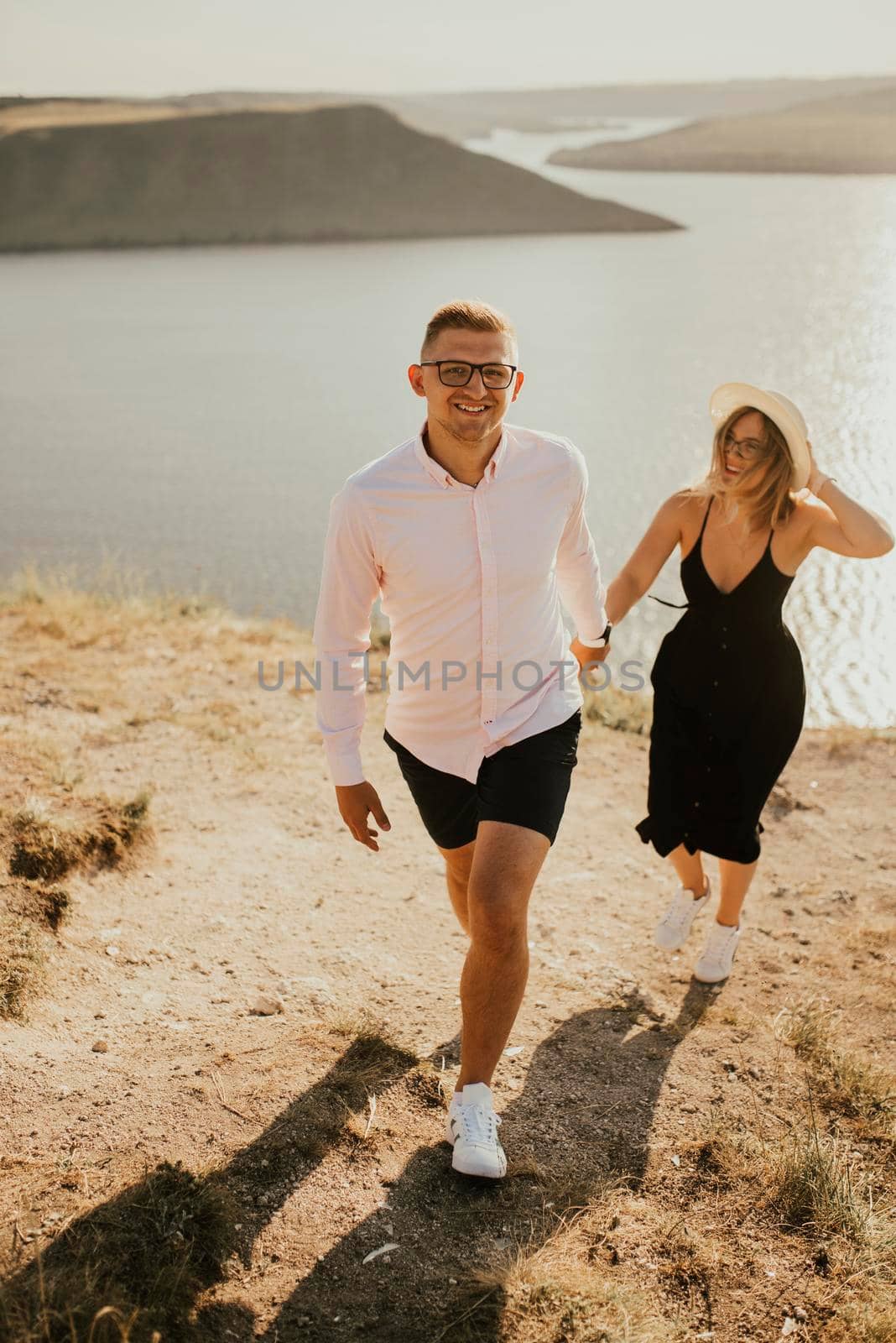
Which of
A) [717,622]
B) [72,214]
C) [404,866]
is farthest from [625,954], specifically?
[72,214]

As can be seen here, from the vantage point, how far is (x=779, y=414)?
134 inches

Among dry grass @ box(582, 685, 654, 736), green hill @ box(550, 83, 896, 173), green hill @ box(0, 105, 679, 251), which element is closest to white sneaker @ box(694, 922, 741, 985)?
dry grass @ box(582, 685, 654, 736)

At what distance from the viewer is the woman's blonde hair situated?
11.4ft

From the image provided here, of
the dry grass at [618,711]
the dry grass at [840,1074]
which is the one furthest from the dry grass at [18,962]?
the dry grass at [618,711]

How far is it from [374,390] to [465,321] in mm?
23862

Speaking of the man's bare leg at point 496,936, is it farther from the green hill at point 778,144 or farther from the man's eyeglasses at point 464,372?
the green hill at point 778,144

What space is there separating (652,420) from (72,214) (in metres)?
53.9

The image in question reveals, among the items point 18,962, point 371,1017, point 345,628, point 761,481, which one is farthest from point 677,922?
point 18,962

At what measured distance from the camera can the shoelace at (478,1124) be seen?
9.39 feet

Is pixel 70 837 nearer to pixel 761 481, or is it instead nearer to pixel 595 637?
pixel 595 637

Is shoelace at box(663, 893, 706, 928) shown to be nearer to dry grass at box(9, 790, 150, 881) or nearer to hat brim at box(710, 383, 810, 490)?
hat brim at box(710, 383, 810, 490)

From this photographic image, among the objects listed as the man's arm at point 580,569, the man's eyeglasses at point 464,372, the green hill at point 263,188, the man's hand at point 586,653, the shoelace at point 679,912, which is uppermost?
the green hill at point 263,188

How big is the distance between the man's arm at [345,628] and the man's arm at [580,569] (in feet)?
2.10

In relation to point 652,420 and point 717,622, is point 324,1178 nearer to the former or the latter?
point 717,622
